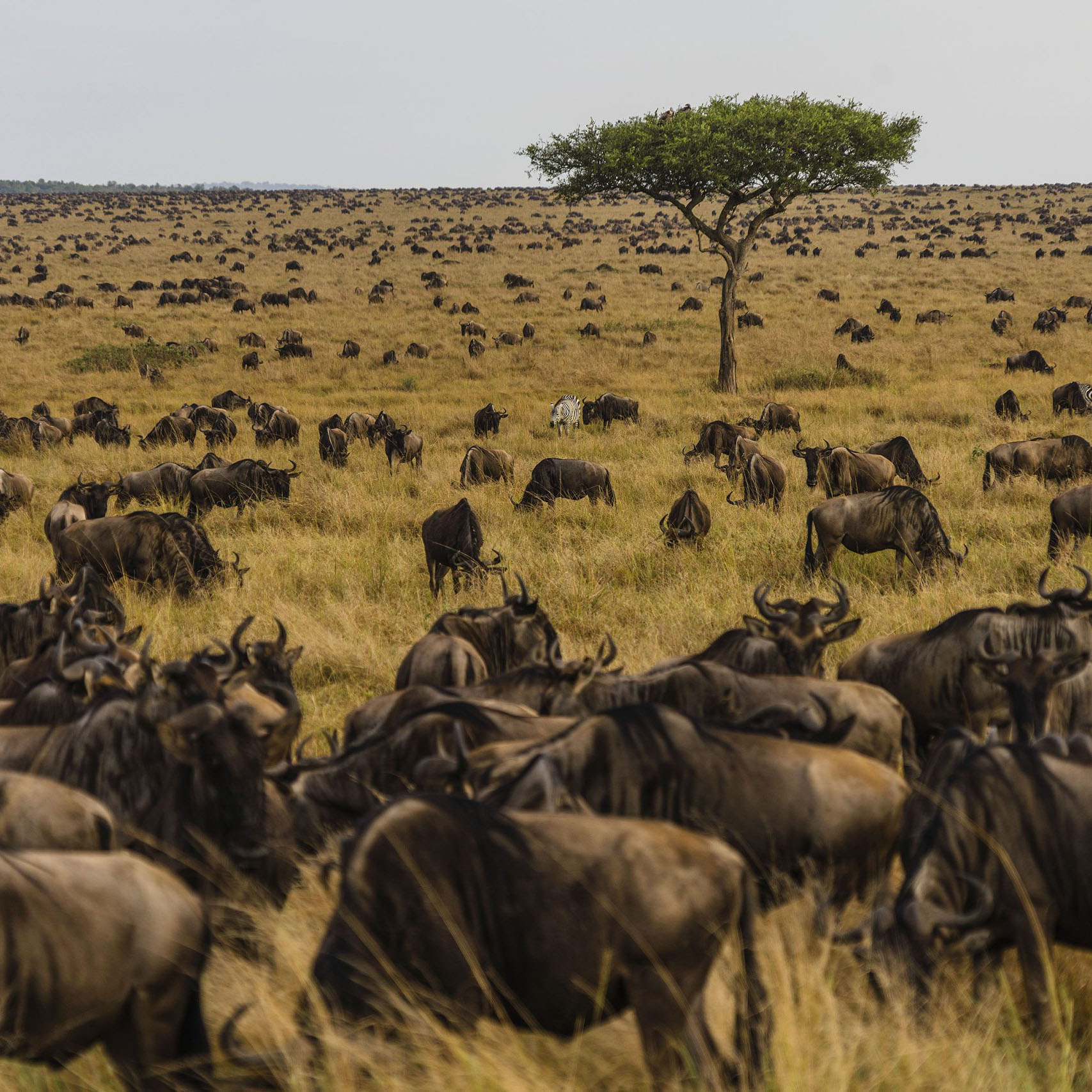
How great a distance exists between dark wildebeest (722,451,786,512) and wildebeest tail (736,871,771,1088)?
9460 millimetres

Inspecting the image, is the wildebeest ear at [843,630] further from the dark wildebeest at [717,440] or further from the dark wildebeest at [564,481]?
the dark wildebeest at [717,440]

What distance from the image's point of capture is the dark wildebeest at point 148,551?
9.00 m

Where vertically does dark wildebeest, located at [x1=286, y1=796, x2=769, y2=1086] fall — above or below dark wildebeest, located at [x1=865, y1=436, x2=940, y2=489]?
below

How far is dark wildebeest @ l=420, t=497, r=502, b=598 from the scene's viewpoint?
9.28m

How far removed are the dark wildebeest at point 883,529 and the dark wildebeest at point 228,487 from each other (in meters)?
7.22

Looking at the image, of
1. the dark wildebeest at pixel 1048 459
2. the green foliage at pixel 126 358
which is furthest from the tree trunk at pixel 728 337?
the green foliage at pixel 126 358

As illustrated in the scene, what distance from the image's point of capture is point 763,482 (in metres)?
12.1

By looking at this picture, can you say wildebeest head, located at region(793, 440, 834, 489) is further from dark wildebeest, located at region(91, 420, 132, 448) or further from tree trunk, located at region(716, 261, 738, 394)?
dark wildebeest, located at region(91, 420, 132, 448)

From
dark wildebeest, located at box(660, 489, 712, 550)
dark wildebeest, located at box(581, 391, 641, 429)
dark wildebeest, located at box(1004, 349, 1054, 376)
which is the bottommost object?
dark wildebeest, located at box(660, 489, 712, 550)

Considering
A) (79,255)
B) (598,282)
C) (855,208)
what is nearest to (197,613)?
(598,282)

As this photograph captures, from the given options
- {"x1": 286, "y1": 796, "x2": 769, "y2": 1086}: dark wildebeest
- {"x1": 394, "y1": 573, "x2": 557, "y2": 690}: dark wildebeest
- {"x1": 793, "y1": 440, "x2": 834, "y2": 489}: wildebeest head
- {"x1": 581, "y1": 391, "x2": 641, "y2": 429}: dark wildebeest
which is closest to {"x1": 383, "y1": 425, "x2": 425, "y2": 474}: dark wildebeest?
{"x1": 581, "y1": 391, "x2": 641, "y2": 429}: dark wildebeest

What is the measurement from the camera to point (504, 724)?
4.26m

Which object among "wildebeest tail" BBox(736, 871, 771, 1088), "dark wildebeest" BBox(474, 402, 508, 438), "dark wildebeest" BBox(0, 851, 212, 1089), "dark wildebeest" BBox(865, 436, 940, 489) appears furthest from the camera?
"dark wildebeest" BBox(474, 402, 508, 438)

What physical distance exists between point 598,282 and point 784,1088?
126 ft
